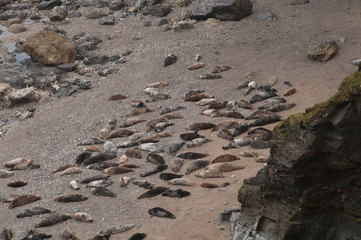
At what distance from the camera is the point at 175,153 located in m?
10.0

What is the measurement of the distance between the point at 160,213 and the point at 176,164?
1837 millimetres

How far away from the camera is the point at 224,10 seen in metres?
17.7

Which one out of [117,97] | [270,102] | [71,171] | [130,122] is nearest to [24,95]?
[117,97]

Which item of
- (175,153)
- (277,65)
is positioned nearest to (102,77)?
(277,65)

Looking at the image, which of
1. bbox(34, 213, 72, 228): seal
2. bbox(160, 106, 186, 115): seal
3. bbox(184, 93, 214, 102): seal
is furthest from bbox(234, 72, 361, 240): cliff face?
bbox(184, 93, 214, 102): seal

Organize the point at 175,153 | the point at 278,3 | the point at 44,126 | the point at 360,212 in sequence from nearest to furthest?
1. the point at 360,212
2. the point at 175,153
3. the point at 44,126
4. the point at 278,3

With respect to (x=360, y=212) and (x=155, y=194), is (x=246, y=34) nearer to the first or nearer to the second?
(x=155, y=194)

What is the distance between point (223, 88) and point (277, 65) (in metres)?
1.88

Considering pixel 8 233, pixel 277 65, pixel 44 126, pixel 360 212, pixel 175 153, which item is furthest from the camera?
pixel 277 65

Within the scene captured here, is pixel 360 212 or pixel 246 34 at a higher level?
pixel 360 212

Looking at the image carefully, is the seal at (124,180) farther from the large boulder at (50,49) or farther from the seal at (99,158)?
the large boulder at (50,49)

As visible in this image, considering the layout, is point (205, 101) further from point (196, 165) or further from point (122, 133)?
point (196, 165)

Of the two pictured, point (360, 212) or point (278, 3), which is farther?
point (278, 3)

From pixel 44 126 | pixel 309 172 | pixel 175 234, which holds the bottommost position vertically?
pixel 44 126
